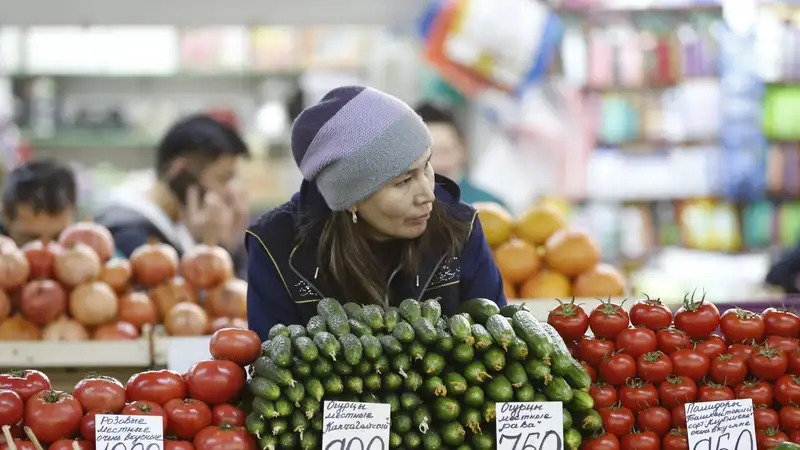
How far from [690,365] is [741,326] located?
162 millimetres

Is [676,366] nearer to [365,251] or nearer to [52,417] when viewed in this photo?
[365,251]

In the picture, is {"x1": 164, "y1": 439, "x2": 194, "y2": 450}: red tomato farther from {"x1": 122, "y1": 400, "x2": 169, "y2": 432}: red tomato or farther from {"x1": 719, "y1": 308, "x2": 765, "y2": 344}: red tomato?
{"x1": 719, "y1": 308, "x2": 765, "y2": 344}: red tomato

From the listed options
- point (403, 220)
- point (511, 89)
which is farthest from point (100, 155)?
point (403, 220)

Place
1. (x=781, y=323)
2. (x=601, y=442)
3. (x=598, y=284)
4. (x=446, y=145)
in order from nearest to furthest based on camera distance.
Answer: (x=601, y=442), (x=781, y=323), (x=598, y=284), (x=446, y=145)

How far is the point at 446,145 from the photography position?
167 inches

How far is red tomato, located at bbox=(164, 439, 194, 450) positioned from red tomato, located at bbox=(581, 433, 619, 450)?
749mm

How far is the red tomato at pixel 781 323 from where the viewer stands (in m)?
2.05

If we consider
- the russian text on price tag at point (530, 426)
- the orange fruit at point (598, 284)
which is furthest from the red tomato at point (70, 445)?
the orange fruit at point (598, 284)

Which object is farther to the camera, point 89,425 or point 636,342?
point 636,342

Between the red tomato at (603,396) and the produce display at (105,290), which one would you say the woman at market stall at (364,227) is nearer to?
the red tomato at (603,396)

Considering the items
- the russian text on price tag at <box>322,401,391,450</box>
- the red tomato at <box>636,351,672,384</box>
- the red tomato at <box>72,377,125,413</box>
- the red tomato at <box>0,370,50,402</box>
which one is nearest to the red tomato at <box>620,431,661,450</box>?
the red tomato at <box>636,351,672,384</box>

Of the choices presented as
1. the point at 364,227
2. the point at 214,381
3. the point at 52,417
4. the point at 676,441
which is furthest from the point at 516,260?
the point at 52,417

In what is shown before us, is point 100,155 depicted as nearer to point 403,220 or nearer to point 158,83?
point 158,83

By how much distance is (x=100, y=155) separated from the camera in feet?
25.0
